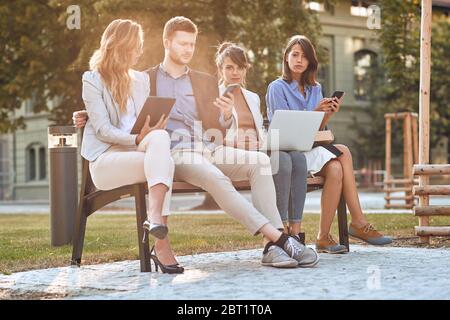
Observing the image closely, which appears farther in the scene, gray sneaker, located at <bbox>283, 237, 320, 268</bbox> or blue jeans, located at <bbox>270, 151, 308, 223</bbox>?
blue jeans, located at <bbox>270, 151, 308, 223</bbox>

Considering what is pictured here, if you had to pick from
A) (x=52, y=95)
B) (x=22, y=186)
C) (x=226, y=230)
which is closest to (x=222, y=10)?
(x=52, y=95)

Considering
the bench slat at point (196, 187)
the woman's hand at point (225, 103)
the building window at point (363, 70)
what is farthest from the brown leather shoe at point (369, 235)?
the building window at point (363, 70)

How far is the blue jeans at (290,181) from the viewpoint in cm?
580

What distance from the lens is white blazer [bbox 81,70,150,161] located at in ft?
17.4

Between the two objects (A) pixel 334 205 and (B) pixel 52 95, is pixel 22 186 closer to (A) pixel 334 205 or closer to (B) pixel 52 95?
(B) pixel 52 95

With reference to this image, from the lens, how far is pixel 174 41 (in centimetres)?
557

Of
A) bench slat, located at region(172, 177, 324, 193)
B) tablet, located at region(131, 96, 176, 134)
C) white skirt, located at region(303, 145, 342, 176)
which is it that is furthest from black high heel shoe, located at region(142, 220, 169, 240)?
white skirt, located at region(303, 145, 342, 176)

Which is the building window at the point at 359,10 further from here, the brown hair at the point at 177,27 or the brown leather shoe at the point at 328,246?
the brown hair at the point at 177,27

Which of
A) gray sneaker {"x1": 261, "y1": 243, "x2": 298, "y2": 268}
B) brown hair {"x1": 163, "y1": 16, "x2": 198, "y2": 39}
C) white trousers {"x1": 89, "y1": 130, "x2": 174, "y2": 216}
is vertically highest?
brown hair {"x1": 163, "y1": 16, "x2": 198, "y2": 39}

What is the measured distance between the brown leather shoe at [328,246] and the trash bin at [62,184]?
2677 millimetres

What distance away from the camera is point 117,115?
5.45 meters

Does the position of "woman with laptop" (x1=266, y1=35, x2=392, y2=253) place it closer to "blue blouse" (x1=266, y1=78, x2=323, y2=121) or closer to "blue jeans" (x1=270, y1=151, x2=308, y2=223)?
"blue blouse" (x1=266, y1=78, x2=323, y2=121)

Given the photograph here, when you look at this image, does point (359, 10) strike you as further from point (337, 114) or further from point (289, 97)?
point (289, 97)

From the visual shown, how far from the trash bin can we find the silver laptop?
2702 mm
